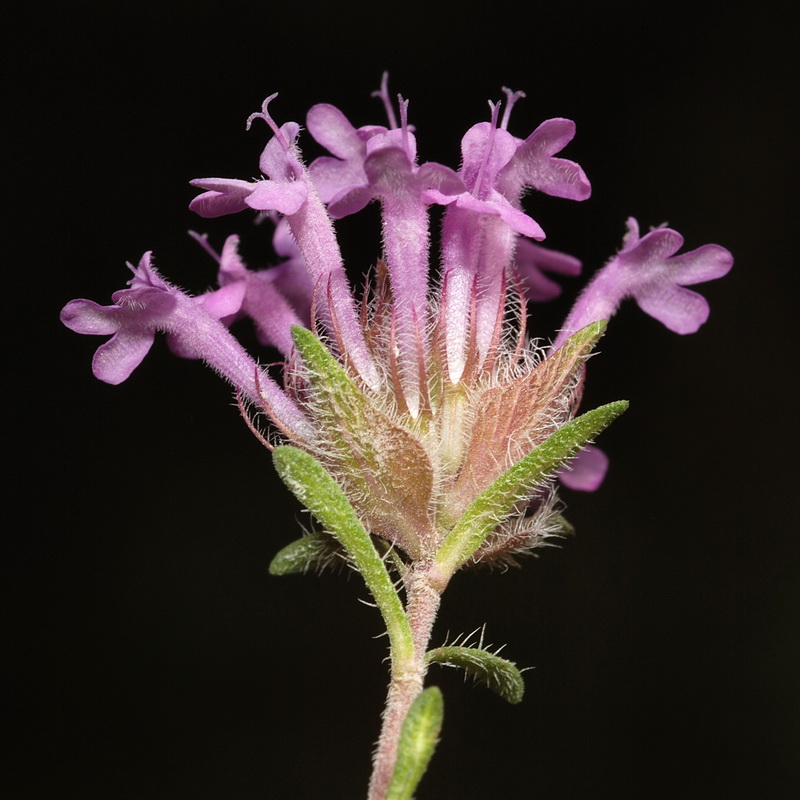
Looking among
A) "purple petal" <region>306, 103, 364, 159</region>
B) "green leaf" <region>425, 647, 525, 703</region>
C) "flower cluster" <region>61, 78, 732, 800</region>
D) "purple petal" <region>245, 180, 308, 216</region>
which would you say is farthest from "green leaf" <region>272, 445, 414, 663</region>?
"purple petal" <region>306, 103, 364, 159</region>

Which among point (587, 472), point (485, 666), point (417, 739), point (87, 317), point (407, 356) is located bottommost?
point (587, 472)

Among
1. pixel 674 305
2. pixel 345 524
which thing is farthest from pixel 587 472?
pixel 345 524

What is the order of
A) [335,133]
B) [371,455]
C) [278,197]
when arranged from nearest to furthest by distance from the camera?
1. [371,455]
2. [278,197]
3. [335,133]

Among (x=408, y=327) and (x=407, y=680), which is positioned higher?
(x=408, y=327)

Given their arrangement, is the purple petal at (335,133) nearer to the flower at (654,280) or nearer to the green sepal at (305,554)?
the flower at (654,280)

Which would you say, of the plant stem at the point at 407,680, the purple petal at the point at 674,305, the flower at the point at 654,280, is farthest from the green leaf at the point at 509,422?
the purple petal at the point at 674,305

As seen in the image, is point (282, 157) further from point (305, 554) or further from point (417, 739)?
point (417, 739)
